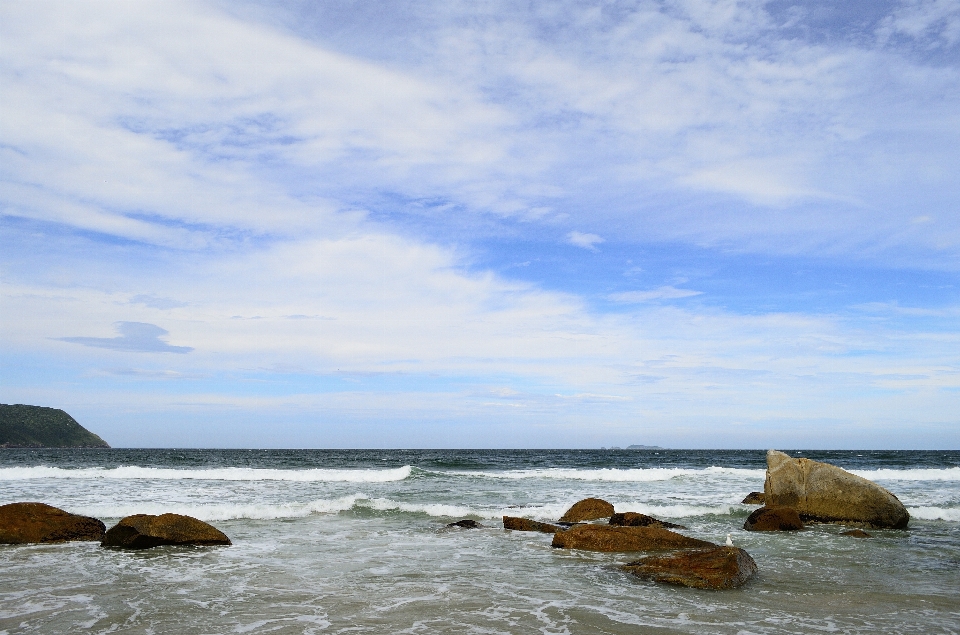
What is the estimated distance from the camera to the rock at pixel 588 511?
16109mm

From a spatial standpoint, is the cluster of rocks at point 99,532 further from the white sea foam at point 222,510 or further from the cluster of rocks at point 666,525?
the white sea foam at point 222,510

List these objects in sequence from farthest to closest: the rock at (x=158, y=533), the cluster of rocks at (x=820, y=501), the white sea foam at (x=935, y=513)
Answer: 1. the white sea foam at (x=935, y=513)
2. the cluster of rocks at (x=820, y=501)
3. the rock at (x=158, y=533)

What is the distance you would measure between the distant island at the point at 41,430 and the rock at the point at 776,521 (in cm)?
12250

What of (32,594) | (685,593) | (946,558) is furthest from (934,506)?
(32,594)

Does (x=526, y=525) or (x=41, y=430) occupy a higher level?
(x=41, y=430)

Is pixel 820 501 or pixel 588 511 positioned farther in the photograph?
pixel 820 501

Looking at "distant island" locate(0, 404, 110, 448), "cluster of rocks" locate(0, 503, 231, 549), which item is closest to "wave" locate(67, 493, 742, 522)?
"cluster of rocks" locate(0, 503, 231, 549)

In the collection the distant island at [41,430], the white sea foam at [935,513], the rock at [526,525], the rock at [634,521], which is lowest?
the white sea foam at [935,513]

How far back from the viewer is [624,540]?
1155 centimetres

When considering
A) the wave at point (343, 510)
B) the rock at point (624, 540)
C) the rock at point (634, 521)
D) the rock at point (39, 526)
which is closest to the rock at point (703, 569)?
the rock at point (624, 540)

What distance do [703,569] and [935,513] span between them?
13.3m

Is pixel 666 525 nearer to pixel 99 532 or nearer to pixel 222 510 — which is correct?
pixel 222 510

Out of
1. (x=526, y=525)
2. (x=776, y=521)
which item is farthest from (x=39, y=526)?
(x=776, y=521)

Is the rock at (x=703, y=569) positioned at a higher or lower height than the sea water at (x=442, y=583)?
higher
